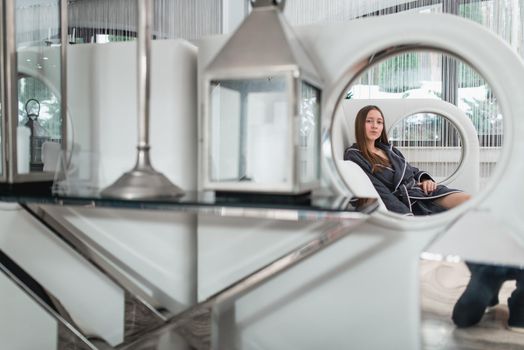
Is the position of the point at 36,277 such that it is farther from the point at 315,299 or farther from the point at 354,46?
the point at 354,46

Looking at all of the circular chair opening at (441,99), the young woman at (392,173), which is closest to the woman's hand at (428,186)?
the young woman at (392,173)

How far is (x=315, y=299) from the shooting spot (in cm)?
97

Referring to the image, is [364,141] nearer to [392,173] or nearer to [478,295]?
[392,173]

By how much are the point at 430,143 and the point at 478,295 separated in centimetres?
299

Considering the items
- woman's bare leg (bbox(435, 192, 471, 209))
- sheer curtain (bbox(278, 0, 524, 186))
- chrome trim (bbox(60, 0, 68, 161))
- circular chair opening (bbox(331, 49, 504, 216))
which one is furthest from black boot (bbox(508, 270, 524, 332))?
sheer curtain (bbox(278, 0, 524, 186))

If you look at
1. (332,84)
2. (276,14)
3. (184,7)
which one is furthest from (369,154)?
(184,7)

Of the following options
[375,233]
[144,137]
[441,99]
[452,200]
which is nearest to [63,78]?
[144,137]

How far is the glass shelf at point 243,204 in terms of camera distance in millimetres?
713

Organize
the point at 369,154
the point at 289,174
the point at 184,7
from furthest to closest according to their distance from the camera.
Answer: the point at 184,7
the point at 369,154
the point at 289,174

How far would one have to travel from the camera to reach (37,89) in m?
1.09

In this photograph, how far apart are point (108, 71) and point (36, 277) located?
0.47 metres

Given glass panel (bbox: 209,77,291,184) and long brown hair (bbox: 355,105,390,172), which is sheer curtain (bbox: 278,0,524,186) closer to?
long brown hair (bbox: 355,105,390,172)

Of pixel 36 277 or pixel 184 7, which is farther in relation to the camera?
pixel 184 7

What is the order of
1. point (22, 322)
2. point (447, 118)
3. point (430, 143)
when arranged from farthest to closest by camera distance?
point (430, 143) < point (447, 118) < point (22, 322)
